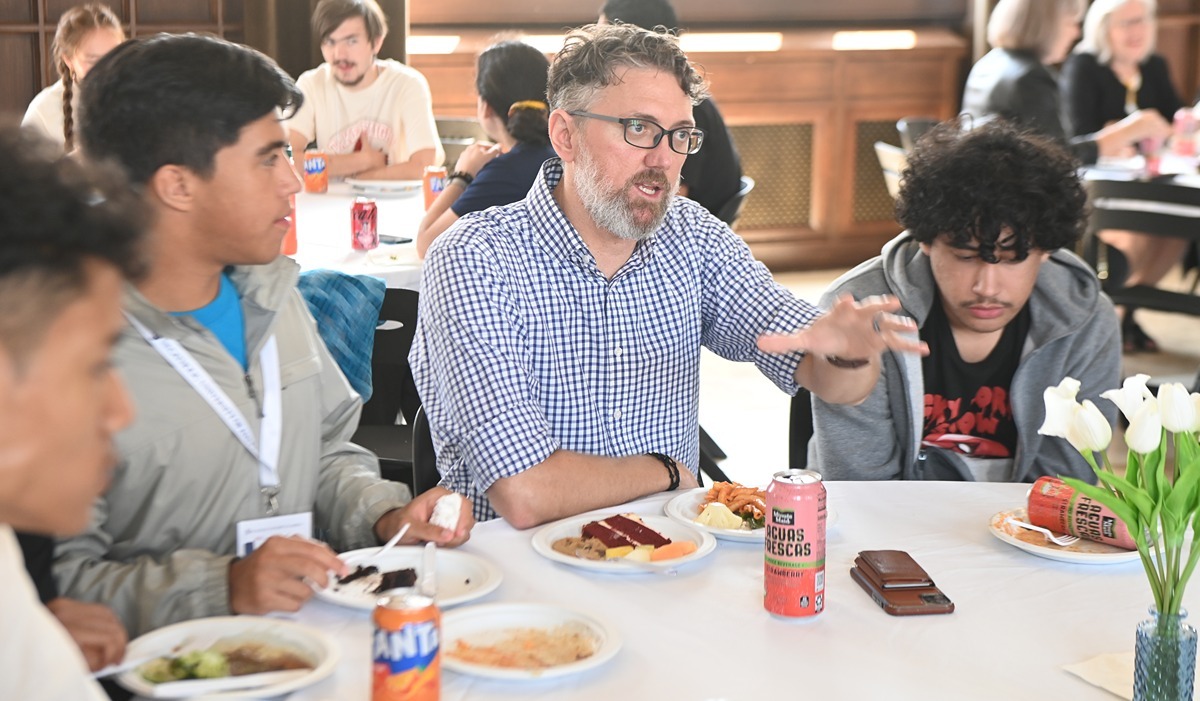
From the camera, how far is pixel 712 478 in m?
4.28

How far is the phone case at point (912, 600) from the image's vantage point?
5.18ft

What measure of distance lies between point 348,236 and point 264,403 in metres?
2.14

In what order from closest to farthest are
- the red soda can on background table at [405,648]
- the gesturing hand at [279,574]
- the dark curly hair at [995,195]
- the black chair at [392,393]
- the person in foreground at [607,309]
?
the red soda can on background table at [405,648], the gesturing hand at [279,574], the person in foreground at [607,309], the dark curly hair at [995,195], the black chair at [392,393]

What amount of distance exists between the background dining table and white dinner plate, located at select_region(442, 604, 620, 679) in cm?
2

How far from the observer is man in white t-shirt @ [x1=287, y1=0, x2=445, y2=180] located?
200 inches

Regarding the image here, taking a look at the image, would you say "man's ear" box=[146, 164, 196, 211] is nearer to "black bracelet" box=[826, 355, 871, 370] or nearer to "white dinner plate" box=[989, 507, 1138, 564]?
"black bracelet" box=[826, 355, 871, 370]

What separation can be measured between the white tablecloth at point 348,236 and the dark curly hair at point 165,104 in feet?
3.93

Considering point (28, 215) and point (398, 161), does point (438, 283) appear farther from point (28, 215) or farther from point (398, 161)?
point (398, 161)

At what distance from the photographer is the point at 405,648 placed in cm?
120

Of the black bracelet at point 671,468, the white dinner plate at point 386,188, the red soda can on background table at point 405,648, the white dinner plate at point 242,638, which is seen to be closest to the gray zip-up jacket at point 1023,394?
the black bracelet at point 671,468

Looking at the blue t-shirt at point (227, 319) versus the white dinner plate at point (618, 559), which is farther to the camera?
the blue t-shirt at point (227, 319)

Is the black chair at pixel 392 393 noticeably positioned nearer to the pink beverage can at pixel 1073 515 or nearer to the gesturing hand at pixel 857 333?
the gesturing hand at pixel 857 333

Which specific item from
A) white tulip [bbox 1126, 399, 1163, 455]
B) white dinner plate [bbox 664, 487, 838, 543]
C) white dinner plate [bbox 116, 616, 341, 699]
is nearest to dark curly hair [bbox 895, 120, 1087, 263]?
white dinner plate [bbox 664, 487, 838, 543]

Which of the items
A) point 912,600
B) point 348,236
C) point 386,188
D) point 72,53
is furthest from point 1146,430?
point 72,53
